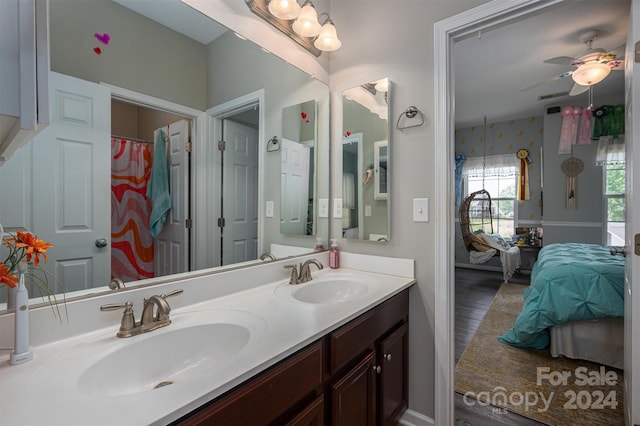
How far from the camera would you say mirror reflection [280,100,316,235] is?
1.82 meters

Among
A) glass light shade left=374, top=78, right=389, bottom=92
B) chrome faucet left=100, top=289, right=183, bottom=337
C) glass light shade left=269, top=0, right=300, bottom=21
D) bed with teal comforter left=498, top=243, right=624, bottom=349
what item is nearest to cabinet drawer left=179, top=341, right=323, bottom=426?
chrome faucet left=100, top=289, right=183, bottom=337

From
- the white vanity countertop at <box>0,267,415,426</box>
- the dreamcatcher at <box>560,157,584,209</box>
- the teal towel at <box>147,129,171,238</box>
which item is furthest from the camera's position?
the dreamcatcher at <box>560,157,584,209</box>

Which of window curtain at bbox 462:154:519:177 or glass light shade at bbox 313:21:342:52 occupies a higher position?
glass light shade at bbox 313:21:342:52

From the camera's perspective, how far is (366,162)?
188 cm

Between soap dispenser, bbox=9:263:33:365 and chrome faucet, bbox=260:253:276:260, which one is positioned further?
chrome faucet, bbox=260:253:276:260

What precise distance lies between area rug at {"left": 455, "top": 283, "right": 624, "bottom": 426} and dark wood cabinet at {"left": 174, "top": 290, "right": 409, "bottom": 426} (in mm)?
732

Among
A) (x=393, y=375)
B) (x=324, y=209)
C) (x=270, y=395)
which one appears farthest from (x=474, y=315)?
(x=270, y=395)

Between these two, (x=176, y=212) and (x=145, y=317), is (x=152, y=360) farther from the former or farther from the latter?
(x=176, y=212)

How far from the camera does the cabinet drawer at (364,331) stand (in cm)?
107

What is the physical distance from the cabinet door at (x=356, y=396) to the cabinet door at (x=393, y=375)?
83 millimetres

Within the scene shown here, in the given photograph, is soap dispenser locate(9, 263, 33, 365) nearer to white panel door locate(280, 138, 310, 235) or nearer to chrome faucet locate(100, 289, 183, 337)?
chrome faucet locate(100, 289, 183, 337)

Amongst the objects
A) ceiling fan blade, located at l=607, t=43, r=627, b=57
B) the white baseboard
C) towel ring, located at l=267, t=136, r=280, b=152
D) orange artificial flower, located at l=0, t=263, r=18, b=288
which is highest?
ceiling fan blade, located at l=607, t=43, r=627, b=57

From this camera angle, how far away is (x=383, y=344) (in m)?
1.39

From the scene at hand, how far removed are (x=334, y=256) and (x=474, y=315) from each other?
2.27 metres
